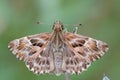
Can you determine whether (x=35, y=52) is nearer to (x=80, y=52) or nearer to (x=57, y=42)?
(x=57, y=42)

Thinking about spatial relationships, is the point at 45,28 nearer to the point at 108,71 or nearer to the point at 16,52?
the point at 108,71

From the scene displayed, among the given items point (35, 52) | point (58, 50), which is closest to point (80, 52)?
point (58, 50)

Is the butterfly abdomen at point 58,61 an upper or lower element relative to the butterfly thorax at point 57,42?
lower

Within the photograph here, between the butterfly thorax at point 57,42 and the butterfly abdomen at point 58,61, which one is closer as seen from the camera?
the butterfly abdomen at point 58,61

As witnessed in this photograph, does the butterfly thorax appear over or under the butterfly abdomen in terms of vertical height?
over

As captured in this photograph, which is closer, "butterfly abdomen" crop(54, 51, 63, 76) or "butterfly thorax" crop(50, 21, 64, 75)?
"butterfly abdomen" crop(54, 51, 63, 76)

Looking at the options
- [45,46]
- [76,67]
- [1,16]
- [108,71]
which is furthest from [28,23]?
[76,67]
